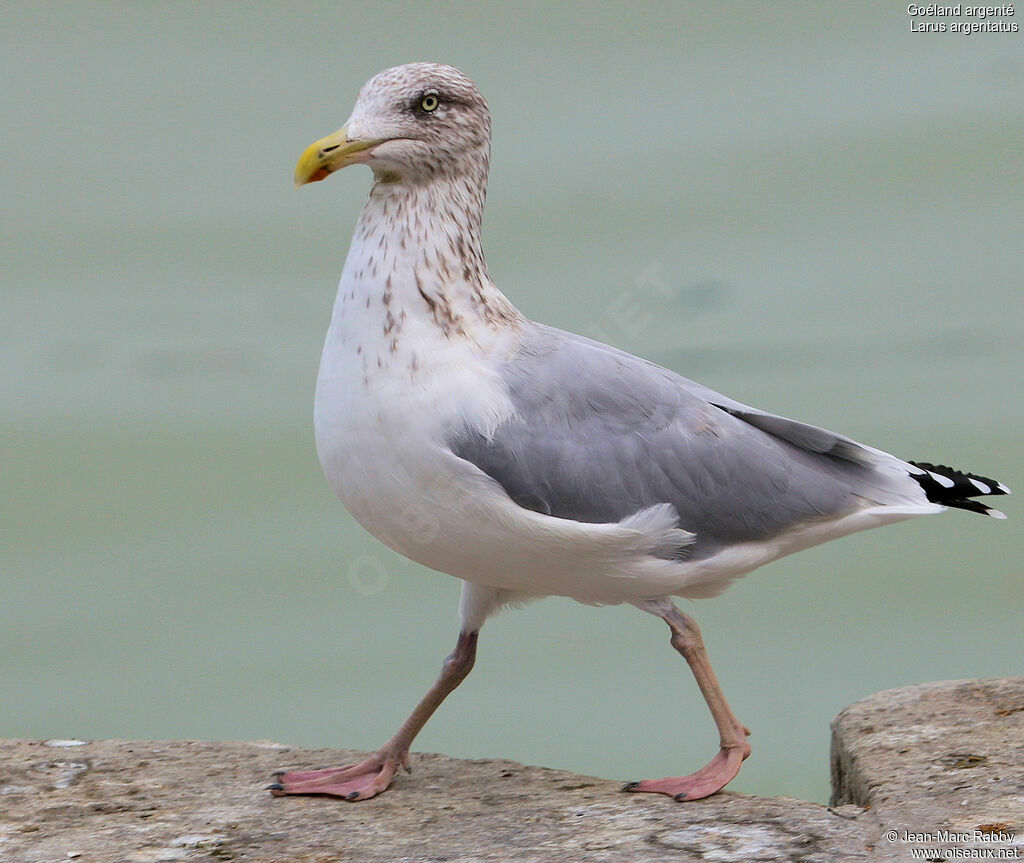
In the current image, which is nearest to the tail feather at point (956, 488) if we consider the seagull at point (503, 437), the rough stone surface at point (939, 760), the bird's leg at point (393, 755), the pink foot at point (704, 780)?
the seagull at point (503, 437)

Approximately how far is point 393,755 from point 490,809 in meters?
0.33

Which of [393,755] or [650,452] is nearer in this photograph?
[650,452]

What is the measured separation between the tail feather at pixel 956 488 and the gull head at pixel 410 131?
141 centimetres

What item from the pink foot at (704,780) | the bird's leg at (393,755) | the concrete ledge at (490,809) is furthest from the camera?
the bird's leg at (393,755)

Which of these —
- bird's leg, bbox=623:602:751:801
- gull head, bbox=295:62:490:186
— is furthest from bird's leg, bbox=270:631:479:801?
gull head, bbox=295:62:490:186

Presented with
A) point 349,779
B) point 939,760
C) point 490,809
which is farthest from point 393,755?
point 939,760

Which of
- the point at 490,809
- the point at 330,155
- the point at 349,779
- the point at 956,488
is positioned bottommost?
the point at 490,809

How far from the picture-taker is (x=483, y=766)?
13.1 ft

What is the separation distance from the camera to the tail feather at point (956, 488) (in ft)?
12.4

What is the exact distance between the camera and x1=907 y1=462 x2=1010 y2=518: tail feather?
379 cm

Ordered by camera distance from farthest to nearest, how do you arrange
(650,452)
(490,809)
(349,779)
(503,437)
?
(349,779) < (490,809) < (650,452) < (503,437)

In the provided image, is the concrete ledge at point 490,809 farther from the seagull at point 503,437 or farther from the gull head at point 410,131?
the gull head at point 410,131

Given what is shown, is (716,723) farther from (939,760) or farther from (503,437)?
(503,437)

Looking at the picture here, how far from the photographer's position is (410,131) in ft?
11.2
